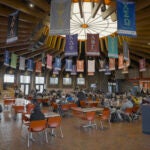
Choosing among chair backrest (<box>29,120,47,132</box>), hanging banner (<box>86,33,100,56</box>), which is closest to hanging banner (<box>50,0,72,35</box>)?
chair backrest (<box>29,120,47,132</box>)

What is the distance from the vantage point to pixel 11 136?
6797 millimetres

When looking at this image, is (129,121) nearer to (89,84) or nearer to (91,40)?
(91,40)

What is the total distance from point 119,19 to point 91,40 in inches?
217

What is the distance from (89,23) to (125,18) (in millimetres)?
6318

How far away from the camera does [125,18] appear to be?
7117 millimetres

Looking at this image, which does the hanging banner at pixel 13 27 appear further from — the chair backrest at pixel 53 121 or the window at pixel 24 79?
the window at pixel 24 79

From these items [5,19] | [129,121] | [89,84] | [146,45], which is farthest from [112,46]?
[89,84]

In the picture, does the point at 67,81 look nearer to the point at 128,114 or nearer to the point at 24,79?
the point at 24,79

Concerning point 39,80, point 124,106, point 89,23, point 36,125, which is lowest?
point 36,125

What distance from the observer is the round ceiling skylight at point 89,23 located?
448 inches

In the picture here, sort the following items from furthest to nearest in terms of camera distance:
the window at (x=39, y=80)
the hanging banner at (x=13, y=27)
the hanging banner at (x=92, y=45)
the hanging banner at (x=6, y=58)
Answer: the window at (x=39, y=80) → the hanging banner at (x=6, y=58) → the hanging banner at (x=92, y=45) → the hanging banner at (x=13, y=27)

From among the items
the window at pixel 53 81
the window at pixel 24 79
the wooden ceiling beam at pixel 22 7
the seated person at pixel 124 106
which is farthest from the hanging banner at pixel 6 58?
the window at pixel 53 81

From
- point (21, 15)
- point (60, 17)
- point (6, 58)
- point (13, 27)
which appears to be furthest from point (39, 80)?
point (60, 17)

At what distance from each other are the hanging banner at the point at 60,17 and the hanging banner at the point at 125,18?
1.93 m
